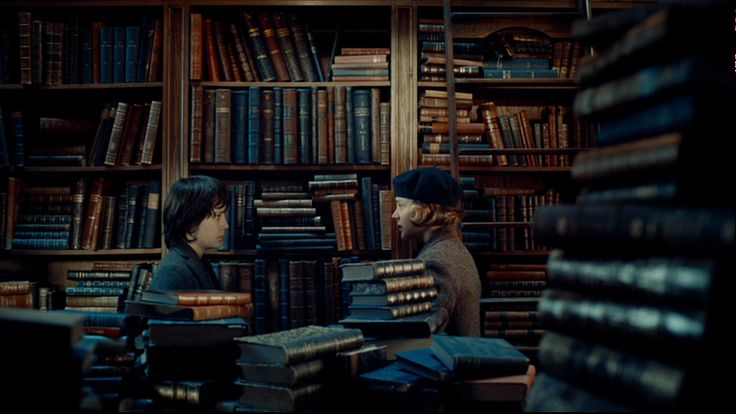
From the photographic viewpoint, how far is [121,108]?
391 cm

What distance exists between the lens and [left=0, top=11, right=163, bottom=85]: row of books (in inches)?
154

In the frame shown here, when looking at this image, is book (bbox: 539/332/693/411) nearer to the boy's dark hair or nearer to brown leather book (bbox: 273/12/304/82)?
the boy's dark hair

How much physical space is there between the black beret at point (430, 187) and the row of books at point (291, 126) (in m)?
0.90

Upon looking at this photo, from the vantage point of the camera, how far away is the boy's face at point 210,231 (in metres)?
3.05

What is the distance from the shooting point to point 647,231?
2.56 feet

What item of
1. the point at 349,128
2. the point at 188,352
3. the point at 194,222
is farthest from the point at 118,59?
the point at 188,352

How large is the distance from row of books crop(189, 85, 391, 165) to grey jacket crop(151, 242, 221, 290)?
0.94m

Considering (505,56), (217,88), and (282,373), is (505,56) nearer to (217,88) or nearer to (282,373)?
(217,88)

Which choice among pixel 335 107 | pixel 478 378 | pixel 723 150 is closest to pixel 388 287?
pixel 478 378

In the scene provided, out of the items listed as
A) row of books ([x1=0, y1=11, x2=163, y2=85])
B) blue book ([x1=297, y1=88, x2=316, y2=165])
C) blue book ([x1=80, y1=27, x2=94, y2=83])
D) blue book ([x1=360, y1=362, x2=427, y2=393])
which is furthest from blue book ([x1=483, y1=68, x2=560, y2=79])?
blue book ([x1=360, y1=362, x2=427, y2=393])

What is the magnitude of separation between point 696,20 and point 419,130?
124 inches

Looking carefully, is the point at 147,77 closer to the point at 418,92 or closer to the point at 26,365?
the point at 418,92

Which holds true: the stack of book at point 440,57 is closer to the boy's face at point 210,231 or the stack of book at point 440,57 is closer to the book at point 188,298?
the boy's face at point 210,231

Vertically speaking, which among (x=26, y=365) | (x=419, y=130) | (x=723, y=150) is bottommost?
(x=26, y=365)
